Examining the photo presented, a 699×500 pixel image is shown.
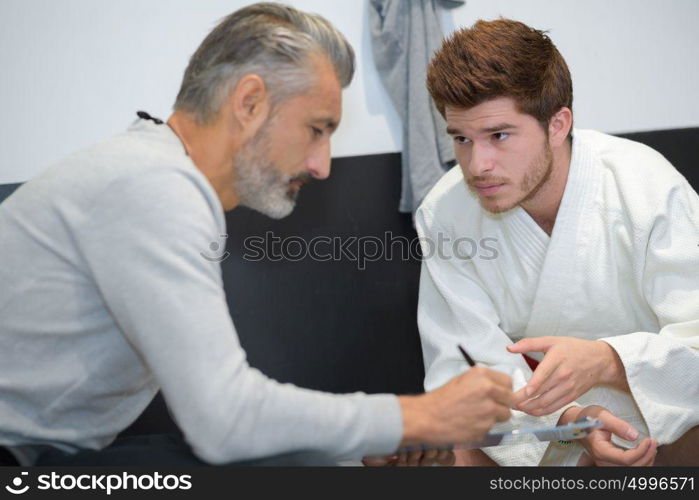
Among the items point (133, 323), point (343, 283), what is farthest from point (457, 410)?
point (343, 283)

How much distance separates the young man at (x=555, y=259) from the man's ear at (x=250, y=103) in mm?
535

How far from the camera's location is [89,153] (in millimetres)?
1033

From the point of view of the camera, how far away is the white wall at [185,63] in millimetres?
2191

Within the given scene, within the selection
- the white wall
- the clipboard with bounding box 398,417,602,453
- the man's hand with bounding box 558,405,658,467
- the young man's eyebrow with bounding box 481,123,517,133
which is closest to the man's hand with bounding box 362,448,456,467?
the clipboard with bounding box 398,417,602,453

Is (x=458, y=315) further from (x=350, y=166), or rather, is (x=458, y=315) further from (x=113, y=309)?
(x=113, y=309)

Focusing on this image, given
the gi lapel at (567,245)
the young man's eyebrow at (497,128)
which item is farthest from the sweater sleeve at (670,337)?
the young man's eyebrow at (497,128)

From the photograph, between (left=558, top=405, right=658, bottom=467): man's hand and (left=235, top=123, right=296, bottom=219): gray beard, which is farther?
(left=558, top=405, right=658, bottom=467): man's hand

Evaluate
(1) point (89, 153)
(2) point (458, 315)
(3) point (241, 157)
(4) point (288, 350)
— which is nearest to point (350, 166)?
(4) point (288, 350)

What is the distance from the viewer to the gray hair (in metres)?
1.12

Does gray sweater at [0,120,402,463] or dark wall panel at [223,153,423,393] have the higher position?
gray sweater at [0,120,402,463]

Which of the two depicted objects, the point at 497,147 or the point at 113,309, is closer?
the point at 113,309

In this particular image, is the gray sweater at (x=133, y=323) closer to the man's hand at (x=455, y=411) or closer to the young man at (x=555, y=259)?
the man's hand at (x=455, y=411)

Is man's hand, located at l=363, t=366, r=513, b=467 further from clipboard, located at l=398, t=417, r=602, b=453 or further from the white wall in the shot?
the white wall

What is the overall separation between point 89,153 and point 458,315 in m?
0.89
